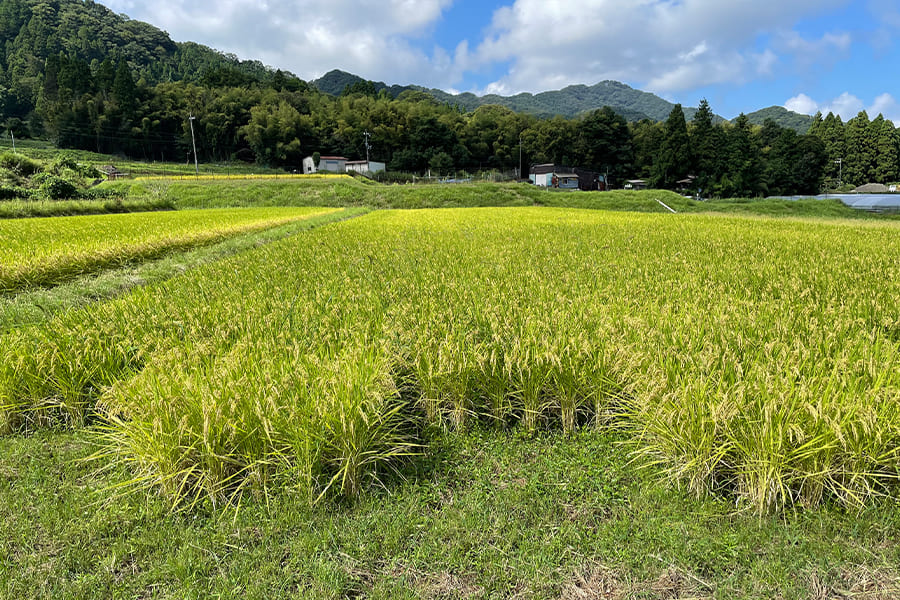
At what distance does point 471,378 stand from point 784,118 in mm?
190535

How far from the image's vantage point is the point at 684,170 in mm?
52406

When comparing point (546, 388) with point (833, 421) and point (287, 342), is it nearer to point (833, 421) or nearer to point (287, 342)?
point (833, 421)

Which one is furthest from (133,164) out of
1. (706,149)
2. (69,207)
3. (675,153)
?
(706,149)

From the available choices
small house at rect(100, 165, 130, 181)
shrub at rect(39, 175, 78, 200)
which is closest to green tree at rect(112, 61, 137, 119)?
small house at rect(100, 165, 130, 181)

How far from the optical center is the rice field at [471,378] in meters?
2.04

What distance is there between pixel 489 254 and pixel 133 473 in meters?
6.10

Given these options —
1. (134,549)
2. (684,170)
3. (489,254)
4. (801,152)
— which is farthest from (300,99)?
(134,549)

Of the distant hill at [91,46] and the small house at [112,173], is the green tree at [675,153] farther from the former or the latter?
the distant hill at [91,46]

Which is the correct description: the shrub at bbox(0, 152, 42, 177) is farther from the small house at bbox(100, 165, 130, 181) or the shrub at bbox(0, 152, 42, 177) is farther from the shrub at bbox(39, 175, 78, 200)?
the small house at bbox(100, 165, 130, 181)

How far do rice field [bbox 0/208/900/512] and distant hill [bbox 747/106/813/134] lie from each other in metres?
160

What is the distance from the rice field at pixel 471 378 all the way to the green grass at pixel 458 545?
0.49ft

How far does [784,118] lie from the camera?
14225 centimetres

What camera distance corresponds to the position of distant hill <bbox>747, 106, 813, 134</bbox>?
12952cm

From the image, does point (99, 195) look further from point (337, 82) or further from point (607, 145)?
point (337, 82)
